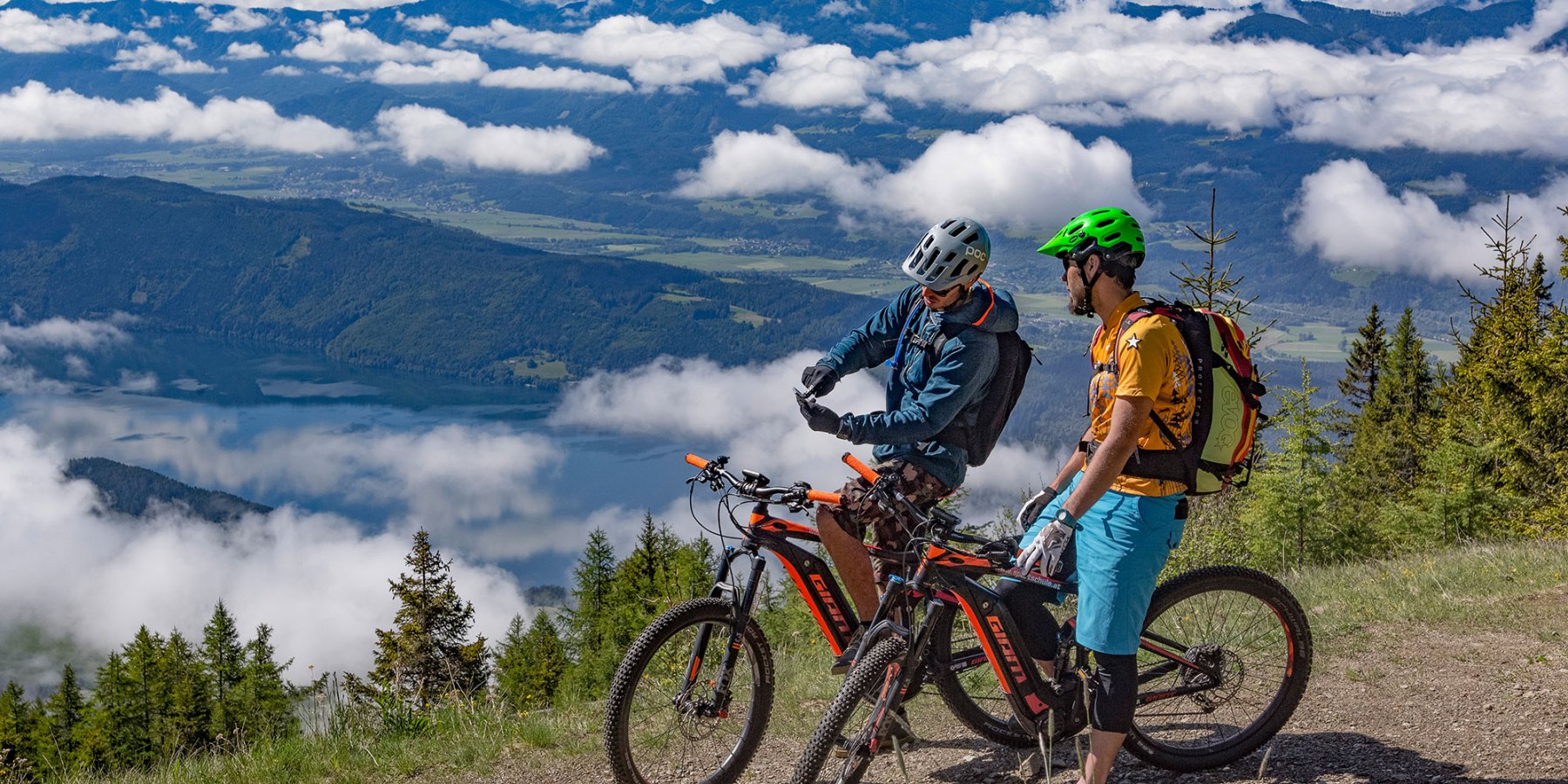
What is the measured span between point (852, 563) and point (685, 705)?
986 mm

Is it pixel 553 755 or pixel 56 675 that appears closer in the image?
pixel 553 755

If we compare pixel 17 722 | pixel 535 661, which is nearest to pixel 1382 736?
pixel 535 661

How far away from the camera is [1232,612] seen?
5.17 meters

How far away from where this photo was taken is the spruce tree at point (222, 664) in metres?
44.9

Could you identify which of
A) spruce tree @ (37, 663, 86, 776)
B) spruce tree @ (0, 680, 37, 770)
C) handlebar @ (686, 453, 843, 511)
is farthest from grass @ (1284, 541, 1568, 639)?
spruce tree @ (37, 663, 86, 776)

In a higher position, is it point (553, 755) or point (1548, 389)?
point (1548, 389)

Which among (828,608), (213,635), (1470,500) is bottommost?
(213,635)

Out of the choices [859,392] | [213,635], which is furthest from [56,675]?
[213,635]

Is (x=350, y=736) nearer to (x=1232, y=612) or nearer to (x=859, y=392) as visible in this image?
(x=1232, y=612)

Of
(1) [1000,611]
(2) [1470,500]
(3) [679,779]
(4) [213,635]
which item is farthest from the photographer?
(4) [213,635]

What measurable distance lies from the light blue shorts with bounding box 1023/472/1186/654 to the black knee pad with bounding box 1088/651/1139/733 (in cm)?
5

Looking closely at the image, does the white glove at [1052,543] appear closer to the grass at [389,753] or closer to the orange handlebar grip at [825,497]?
the orange handlebar grip at [825,497]

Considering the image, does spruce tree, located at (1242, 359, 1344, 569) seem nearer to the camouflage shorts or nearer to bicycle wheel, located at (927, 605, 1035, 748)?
bicycle wheel, located at (927, 605, 1035, 748)

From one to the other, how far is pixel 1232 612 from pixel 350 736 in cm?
449
